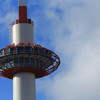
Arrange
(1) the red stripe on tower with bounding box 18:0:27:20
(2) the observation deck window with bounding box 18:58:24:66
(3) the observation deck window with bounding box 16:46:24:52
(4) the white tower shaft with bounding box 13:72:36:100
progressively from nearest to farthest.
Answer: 1. (4) the white tower shaft with bounding box 13:72:36:100
2. (3) the observation deck window with bounding box 16:46:24:52
3. (2) the observation deck window with bounding box 18:58:24:66
4. (1) the red stripe on tower with bounding box 18:0:27:20

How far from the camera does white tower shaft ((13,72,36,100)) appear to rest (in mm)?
93812

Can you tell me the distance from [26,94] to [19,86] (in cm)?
303

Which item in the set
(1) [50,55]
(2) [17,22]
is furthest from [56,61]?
(2) [17,22]

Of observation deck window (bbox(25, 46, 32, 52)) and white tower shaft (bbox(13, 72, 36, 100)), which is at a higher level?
observation deck window (bbox(25, 46, 32, 52))

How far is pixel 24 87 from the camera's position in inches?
3723

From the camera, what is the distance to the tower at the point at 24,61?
9500 cm

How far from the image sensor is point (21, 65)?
96.4 m

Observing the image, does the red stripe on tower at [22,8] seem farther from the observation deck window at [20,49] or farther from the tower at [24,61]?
the observation deck window at [20,49]

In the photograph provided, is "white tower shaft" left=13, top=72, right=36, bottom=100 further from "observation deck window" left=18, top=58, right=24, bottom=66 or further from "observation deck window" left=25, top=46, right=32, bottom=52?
"observation deck window" left=25, top=46, right=32, bottom=52

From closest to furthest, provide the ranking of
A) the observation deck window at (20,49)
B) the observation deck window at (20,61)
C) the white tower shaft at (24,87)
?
the white tower shaft at (24,87) → the observation deck window at (20,49) → the observation deck window at (20,61)

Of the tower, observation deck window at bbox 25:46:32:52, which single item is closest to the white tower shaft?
the tower

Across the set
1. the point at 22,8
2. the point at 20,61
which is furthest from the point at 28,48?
the point at 22,8

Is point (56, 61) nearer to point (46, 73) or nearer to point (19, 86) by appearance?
point (46, 73)

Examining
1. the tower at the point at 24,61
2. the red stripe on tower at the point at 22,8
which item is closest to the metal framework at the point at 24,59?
the tower at the point at 24,61
